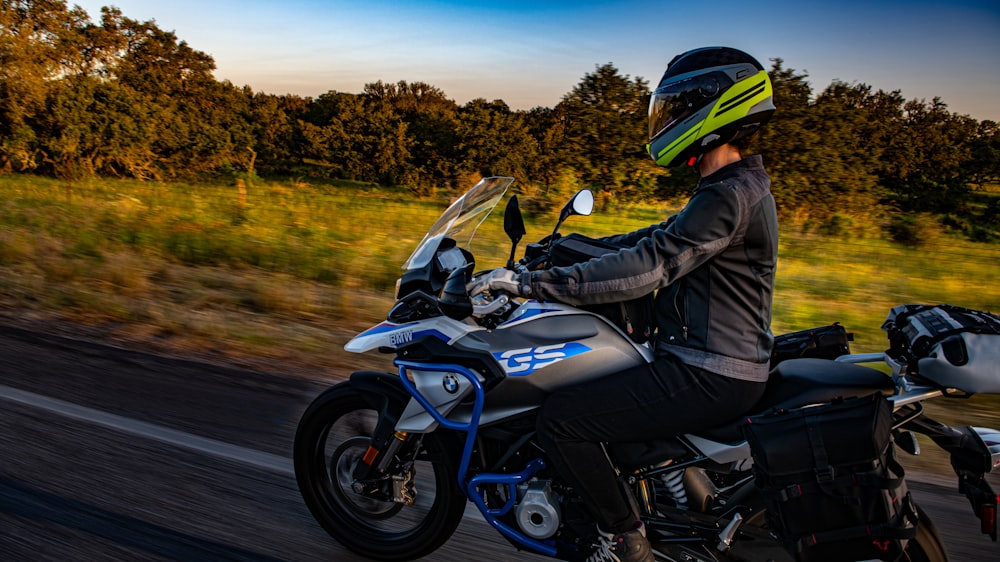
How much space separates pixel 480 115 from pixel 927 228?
10.7m

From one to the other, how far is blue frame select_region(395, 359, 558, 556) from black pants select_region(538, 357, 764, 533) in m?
0.21

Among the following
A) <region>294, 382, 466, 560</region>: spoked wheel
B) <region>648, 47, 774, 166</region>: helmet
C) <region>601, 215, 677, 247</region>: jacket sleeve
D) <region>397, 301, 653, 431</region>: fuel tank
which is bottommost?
<region>294, 382, 466, 560</region>: spoked wheel

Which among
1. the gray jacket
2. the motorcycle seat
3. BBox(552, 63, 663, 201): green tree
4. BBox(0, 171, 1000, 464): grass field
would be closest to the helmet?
the gray jacket

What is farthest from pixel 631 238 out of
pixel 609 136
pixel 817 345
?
pixel 609 136

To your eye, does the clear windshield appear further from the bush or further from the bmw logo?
the bush

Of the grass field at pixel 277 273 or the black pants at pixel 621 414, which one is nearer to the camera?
the black pants at pixel 621 414

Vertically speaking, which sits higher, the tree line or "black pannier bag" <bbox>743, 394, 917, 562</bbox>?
the tree line

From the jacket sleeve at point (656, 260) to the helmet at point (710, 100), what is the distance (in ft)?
0.65

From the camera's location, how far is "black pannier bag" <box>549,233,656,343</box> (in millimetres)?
2727

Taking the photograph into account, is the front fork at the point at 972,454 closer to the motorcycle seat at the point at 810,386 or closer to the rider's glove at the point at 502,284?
the motorcycle seat at the point at 810,386

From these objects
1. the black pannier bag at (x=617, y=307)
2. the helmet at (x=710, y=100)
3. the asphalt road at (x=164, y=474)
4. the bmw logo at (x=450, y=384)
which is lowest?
the asphalt road at (x=164, y=474)

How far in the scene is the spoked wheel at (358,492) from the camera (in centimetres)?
304

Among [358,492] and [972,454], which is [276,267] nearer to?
[358,492]

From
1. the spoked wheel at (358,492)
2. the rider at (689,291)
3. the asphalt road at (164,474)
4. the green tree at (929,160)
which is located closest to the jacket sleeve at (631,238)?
the rider at (689,291)
